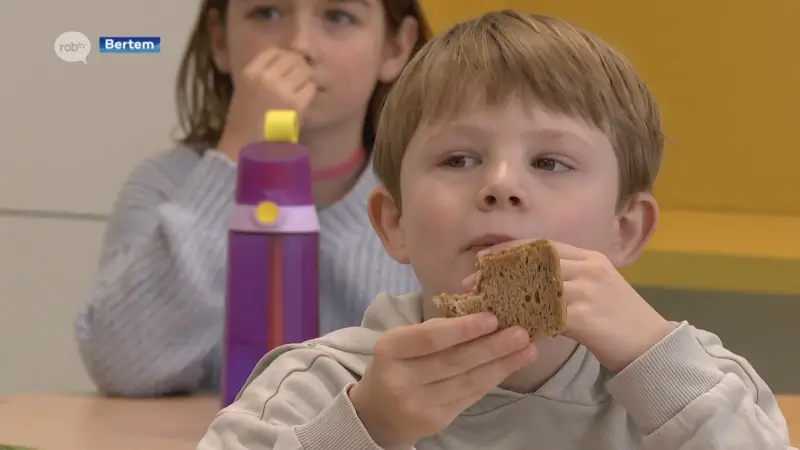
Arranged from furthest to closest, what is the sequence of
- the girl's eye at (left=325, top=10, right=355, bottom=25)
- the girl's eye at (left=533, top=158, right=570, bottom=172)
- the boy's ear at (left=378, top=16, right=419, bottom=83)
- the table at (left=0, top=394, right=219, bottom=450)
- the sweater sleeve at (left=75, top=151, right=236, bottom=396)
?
1. the boy's ear at (left=378, top=16, right=419, bottom=83)
2. the girl's eye at (left=325, top=10, right=355, bottom=25)
3. the sweater sleeve at (left=75, top=151, right=236, bottom=396)
4. the table at (left=0, top=394, right=219, bottom=450)
5. the girl's eye at (left=533, top=158, right=570, bottom=172)

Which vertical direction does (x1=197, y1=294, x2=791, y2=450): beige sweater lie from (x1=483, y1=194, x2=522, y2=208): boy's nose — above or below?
below

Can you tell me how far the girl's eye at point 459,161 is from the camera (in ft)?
2.23

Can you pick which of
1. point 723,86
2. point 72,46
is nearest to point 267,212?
point 72,46

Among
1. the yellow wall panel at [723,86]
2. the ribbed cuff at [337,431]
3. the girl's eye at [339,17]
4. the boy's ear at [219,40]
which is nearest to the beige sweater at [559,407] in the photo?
the ribbed cuff at [337,431]

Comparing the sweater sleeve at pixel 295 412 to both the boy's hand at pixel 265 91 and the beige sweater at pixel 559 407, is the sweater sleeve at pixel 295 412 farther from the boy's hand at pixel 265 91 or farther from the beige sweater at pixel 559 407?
the boy's hand at pixel 265 91

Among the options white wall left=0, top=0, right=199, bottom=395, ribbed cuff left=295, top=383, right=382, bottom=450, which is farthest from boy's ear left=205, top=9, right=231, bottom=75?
ribbed cuff left=295, top=383, right=382, bottom=450

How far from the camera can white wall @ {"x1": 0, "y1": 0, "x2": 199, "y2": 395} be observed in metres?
1.54

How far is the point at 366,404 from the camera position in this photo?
23.7 inches

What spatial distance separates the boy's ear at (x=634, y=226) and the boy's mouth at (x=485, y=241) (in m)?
0.15

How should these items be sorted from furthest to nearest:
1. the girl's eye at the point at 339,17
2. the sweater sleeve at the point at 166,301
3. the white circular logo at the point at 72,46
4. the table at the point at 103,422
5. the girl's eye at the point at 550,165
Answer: the white circular logo at the point at 72,46 → the girl's eye at the point at 339,17 → the sweater sleeve at the point at 166,301 → the table at the point at 103,422 → the girl's eye at the point at 550,165

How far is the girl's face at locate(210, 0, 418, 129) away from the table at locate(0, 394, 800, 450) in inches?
15.4

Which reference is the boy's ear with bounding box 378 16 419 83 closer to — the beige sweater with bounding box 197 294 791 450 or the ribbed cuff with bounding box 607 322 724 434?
the beige sweater with bounding box 197 294 791 450

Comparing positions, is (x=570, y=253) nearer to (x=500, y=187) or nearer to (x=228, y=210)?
(x=500, y=187)

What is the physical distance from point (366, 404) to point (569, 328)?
14cm
